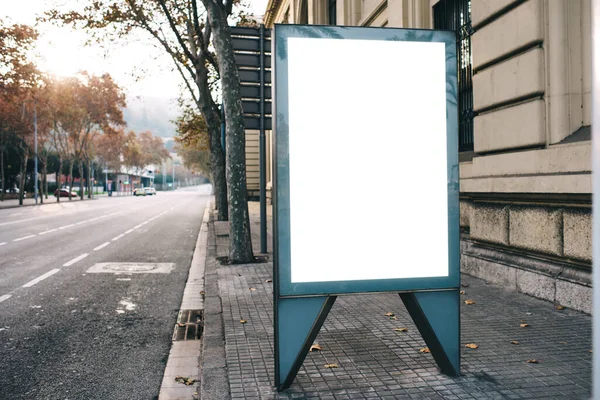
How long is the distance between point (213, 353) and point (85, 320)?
7.65 ft

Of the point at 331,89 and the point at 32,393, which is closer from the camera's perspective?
the point at 331,89

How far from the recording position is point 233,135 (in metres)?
10.4

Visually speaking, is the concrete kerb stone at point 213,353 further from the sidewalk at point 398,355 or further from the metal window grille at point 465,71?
the metal window grille at point 465,71

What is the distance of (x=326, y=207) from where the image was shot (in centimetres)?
368

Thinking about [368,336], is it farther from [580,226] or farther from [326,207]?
[580,226]

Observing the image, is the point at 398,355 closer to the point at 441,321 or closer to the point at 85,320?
the point at 441,321

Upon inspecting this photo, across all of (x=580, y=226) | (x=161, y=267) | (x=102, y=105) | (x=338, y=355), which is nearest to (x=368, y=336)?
(x=338, y=355)

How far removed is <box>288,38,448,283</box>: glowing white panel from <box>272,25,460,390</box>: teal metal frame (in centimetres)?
5

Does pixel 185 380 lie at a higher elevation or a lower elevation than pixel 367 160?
lower

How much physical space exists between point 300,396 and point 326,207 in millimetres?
1277

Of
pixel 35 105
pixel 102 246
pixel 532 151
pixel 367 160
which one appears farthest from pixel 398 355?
pixel 35 105

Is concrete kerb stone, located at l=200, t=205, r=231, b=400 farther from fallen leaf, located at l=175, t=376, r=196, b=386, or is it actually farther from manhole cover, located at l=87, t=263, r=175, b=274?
manhole cover, located at l=87, t=263, r=175, b=274

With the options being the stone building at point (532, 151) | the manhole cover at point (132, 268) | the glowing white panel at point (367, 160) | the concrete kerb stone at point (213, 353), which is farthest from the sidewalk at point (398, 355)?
the manhole cover at point (132, 268)

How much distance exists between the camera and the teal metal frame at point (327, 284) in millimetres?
3555
